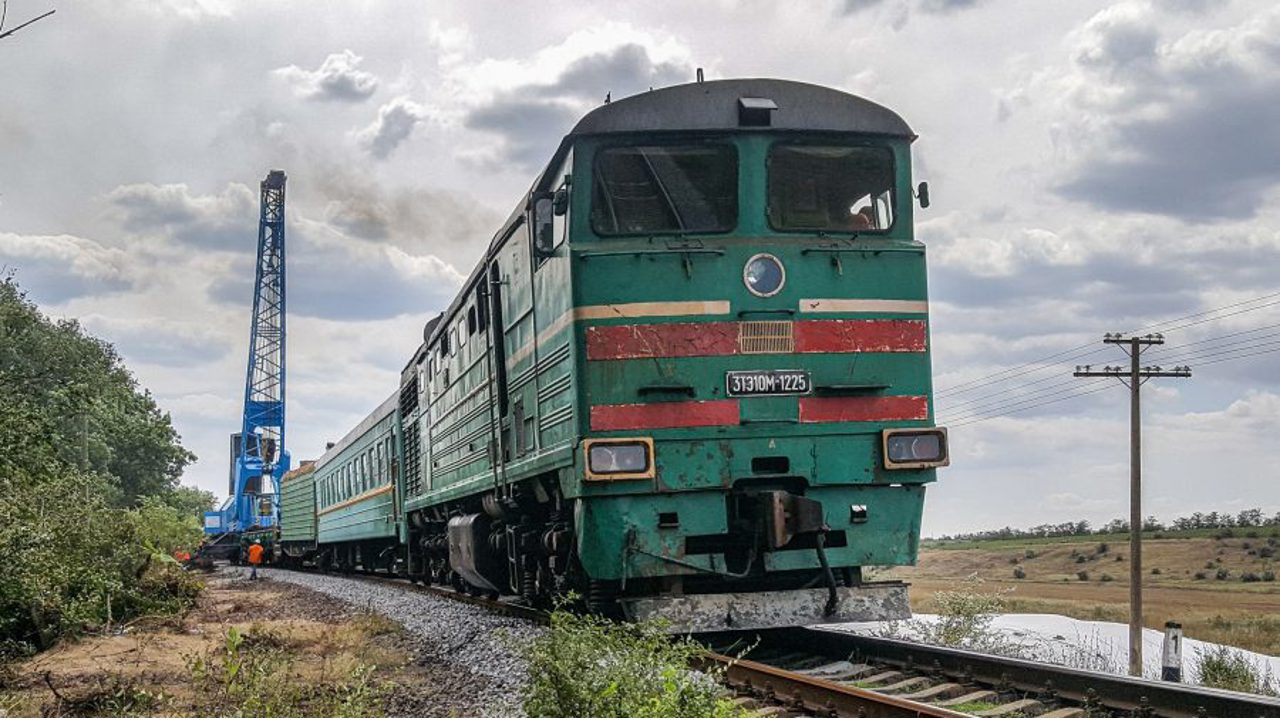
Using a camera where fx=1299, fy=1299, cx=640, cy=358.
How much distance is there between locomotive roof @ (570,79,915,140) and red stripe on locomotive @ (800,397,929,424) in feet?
6.35

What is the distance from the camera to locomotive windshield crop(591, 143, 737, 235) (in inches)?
358

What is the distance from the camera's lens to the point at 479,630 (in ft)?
36.6

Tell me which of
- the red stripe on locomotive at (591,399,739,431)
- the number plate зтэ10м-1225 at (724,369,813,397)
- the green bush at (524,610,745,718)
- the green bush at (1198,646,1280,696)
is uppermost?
the number plate зтэ10м-1225 at (724,369,813,397)

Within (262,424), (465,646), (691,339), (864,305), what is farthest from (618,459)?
(262,424)

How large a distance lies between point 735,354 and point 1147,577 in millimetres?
61853

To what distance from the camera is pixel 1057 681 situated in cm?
696

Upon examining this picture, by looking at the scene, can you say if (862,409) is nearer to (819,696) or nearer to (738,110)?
(738,110)

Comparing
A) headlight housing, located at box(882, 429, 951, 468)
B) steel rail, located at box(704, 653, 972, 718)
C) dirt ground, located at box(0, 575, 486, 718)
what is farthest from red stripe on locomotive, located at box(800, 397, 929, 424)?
dirt ground, located at box(0, 575, 486, 718)

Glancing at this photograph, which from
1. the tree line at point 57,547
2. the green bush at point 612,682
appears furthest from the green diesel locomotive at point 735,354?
the tree line at point 57,547

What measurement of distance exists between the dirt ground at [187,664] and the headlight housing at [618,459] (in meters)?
1.67

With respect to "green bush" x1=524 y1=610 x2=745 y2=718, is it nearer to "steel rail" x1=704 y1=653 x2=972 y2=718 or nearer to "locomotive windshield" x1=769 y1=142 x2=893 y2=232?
"steel rail" x1=704 y1=653 x2=972 y2=718

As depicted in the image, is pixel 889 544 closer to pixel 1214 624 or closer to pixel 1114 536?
pixel 1214 624

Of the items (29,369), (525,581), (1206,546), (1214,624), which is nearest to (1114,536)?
(1206,546)

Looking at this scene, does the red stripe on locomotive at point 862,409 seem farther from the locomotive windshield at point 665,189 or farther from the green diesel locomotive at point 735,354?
the locomotive windshield at point 665,189
